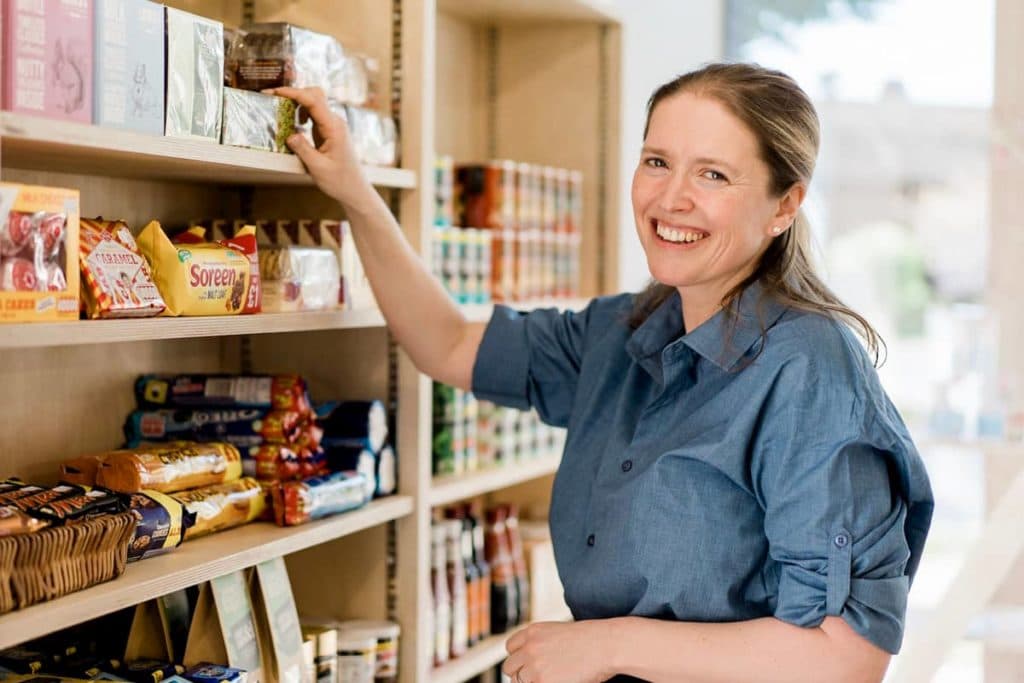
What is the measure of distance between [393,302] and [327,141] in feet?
1.05

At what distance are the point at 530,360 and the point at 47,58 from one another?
109 cm

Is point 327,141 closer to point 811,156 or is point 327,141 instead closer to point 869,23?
point 811,156

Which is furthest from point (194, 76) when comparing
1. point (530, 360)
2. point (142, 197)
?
point (530, 360)

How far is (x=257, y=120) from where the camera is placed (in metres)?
1.96

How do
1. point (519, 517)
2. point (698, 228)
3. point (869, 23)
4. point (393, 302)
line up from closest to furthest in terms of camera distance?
point (698, 228), point (393, 302), point (519, 517), point (869, 23)

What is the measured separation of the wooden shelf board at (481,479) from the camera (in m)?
2.59

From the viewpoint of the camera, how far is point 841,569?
182 cm

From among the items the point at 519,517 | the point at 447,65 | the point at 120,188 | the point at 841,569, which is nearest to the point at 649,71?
the point at 447,65

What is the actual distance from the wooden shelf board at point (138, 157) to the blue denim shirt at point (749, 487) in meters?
0.64

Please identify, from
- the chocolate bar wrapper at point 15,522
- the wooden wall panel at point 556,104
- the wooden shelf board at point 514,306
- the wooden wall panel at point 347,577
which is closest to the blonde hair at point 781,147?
the wooden shelf board at point 514,306

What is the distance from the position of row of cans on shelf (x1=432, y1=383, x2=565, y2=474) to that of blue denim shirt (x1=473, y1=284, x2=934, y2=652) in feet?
1.84

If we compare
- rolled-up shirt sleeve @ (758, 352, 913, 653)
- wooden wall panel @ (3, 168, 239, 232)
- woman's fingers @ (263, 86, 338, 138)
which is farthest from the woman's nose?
wooden wall panel @ (3, 168, 239, 232)

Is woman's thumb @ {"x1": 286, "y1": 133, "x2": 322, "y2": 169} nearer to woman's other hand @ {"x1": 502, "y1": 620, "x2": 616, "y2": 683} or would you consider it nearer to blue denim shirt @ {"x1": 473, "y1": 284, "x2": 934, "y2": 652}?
blue denim shirt @ {"x1": 473, "y1": 284, "x2": 934, "y2": 652}

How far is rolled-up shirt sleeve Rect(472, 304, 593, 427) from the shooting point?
7.79 feet
